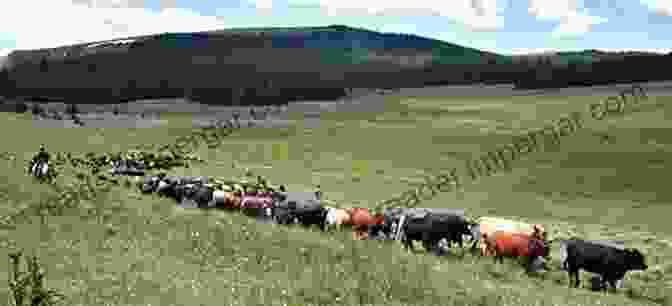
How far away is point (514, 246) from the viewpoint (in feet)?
77.2

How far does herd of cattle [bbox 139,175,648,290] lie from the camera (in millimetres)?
21484

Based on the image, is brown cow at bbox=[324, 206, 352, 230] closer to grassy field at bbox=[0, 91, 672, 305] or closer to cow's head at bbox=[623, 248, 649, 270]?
grassy field at bbox=[0, 91, 672, 305]

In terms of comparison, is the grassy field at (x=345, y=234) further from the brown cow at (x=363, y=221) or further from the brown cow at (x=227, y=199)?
the brown cow at (x=227, y=199)

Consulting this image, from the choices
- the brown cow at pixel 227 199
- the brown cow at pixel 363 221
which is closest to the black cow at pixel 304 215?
the brown cow at pixel 363 221

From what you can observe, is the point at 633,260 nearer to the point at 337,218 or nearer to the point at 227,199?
the point at 337,218

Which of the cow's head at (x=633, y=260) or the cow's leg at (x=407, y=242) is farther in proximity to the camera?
the cow's leg at (x=407, y=242)

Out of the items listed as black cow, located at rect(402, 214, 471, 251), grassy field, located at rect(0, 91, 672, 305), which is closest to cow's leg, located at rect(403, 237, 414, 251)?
black cow, located at rect(402, 214, 471, 251)

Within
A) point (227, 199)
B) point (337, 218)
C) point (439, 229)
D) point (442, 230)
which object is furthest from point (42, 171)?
point (442, 230)

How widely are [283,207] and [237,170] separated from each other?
30763mm

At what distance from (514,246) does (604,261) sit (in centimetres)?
322

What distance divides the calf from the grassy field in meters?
1.01

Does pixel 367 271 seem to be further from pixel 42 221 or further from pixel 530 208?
pixel 530 208

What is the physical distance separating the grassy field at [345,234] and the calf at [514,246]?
3.32ft

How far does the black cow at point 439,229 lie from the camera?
25344 mm
